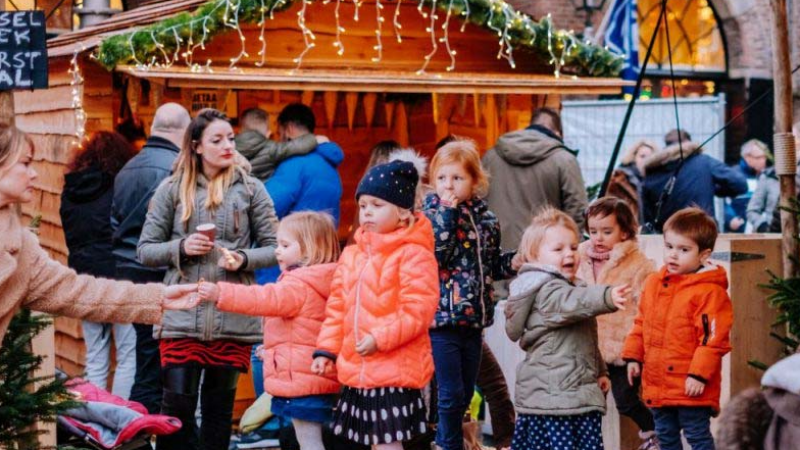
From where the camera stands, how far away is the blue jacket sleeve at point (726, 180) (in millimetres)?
13109

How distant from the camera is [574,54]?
1159 cm

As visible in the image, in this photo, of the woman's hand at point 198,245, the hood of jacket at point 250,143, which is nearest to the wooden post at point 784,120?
the woman's hand at point 198,245

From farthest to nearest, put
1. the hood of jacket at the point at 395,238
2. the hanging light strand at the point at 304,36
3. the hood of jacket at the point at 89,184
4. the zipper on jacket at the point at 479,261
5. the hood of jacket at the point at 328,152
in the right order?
the hanging light strand at the point at 304,36, the hood of jacket at the point at 328,152, the hood of jacket at the point at 89,184, the zipper on jacket at the point at 479,261, the hood of jacket at the point at 395,238

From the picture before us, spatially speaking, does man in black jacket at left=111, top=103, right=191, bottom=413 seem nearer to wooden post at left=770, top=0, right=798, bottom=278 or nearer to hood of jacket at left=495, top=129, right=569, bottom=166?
hood of jacket at left=495, top=129, right=569, bottom=166

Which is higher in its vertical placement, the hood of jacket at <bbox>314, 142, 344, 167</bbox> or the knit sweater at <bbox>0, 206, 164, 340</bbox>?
the hood of jacket at <bbox>314, 142, 344, 167</bbox>

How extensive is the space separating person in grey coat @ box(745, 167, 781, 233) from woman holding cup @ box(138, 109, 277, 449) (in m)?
7.79

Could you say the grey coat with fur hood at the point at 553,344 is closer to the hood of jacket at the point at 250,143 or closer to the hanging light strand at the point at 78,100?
the hood of jacket at the point at 250,143

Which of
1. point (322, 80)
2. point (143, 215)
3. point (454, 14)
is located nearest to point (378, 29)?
point (454, 14)

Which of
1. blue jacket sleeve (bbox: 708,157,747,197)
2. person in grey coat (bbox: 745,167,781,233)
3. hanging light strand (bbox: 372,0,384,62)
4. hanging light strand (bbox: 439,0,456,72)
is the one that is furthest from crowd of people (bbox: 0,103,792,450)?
person in grey coat (bbox: 745,167,781,233)

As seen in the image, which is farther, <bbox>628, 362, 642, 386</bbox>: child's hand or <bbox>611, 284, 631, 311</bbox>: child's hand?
<bbox>628, 362, 642, 386</bbox>: child's hand

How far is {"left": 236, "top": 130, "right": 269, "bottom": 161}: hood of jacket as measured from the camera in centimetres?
1036

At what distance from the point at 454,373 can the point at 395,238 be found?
4.07 ft

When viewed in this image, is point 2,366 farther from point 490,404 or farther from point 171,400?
point 490,404

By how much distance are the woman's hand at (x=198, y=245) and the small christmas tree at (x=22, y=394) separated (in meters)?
1.32
